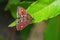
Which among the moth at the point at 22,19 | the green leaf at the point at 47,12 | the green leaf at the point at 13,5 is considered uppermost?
the green leaf at the point at 13,5

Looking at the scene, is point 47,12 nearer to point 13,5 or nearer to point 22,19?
point 22,19

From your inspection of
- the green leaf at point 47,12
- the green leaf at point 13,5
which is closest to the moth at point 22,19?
the green leaf at point 47,12

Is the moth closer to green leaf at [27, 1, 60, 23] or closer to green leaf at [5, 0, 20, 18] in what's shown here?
green leaf at [27, 1, 60, 23]

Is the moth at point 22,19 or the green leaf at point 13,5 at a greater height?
the green leaf at point 13,5

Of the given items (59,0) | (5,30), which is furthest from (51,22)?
(5,30)

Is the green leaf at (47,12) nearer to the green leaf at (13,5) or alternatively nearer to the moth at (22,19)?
the moth at (22,19)

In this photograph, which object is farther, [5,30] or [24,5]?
[5,30]

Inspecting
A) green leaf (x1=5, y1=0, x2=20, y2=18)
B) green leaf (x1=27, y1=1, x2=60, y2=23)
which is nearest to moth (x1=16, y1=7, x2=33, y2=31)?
green leaf (x1=27, y1=1, x2=60, y2=23)

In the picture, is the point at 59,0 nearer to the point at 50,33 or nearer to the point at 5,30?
the point at 50,33

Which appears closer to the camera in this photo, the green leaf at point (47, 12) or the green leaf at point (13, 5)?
the green leaf at point (47, 12)

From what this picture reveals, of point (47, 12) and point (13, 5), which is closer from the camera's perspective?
point (47, 12)

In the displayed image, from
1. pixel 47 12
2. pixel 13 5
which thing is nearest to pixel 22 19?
pixel 47 12
